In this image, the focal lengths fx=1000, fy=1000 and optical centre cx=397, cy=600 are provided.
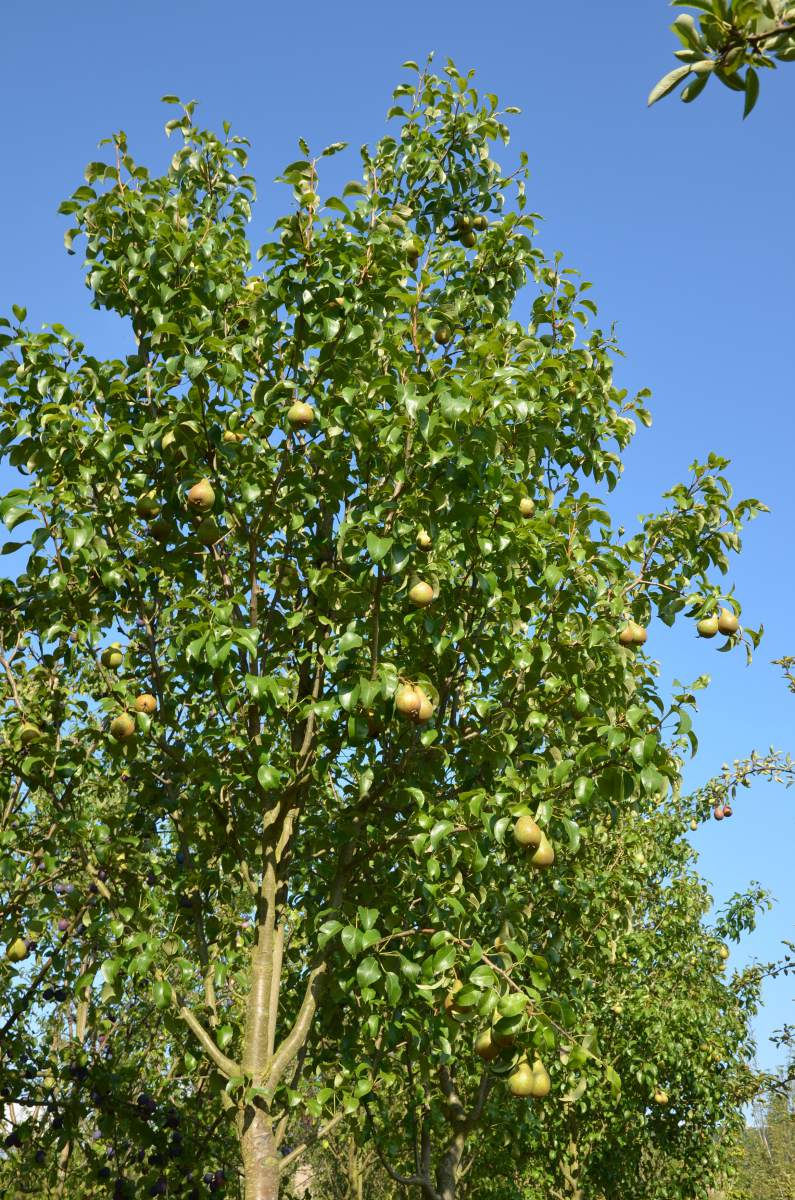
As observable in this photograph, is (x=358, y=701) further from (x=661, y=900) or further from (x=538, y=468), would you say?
(x=661, y=900)

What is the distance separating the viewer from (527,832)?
4.94m

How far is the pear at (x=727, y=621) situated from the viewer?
623 cm

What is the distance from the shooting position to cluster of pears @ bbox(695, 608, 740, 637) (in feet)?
20.5

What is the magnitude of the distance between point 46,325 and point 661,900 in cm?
1178

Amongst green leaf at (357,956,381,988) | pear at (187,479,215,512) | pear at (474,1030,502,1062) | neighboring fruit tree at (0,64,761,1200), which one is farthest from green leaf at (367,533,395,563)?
pear at (474,1030,502,1062)

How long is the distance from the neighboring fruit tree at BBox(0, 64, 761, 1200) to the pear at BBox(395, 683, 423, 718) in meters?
0.04

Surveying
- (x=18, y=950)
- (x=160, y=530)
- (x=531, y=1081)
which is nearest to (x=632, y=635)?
(x=531, y=1081)

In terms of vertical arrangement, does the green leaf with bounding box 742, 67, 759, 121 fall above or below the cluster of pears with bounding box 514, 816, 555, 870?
above

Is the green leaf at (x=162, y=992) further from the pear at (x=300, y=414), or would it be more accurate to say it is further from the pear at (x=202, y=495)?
the pear at (x=300, y=414)

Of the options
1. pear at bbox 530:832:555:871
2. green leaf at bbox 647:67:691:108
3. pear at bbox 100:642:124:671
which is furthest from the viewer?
pear at bbox 100:642:124:671

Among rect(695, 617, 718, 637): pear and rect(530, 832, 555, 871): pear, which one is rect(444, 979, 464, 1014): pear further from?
rect(695, 617, 718, 637): pear

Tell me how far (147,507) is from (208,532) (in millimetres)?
396

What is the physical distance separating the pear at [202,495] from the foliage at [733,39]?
4135 millimetres

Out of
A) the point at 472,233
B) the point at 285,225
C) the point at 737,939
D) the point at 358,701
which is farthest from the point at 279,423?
the point at 737,939
